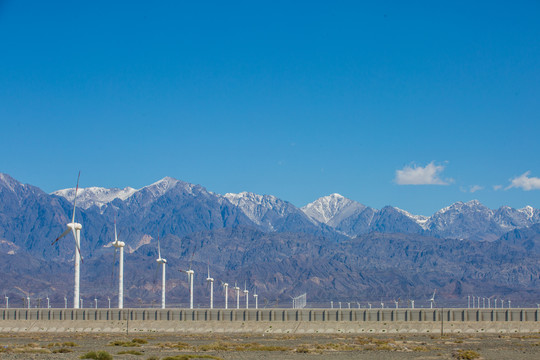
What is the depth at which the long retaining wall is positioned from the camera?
99.6m

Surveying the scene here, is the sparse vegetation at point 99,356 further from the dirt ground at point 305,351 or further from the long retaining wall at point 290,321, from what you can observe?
the long retaining wall at point 290,321

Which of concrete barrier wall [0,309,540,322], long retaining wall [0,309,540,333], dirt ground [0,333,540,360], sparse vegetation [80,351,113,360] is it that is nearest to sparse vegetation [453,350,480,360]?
dirt ground [0,333,540,360]

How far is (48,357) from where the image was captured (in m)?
53.1

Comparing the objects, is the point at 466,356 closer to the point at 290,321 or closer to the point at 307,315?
the point at 290,321

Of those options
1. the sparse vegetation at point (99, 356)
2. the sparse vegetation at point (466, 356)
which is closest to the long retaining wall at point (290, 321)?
the sparse vegetation at point (466, 356)

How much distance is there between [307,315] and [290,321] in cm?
258

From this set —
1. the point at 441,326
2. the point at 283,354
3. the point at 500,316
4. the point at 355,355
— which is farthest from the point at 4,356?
the point at 500,316

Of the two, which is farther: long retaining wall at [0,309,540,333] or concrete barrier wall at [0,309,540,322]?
concrete barrier wall at [0,309,540,322]

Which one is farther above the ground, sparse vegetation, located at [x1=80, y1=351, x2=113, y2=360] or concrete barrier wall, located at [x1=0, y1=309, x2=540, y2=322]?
sparse vegetation, located at [x1=80, y1=351, x2=113, y2=360]

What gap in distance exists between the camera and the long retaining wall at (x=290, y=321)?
327ft

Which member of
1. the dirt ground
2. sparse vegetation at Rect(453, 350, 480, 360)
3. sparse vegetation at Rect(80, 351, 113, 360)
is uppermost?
sparse vegetation at Rect(80, 351, 113, 360)

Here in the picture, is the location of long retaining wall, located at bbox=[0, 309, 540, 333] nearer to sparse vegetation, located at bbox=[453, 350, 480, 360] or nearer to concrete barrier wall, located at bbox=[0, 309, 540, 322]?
concrete barrier wall, located at bbox=[0, 309, 540, 322]

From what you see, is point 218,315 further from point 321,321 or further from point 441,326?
point 441,326

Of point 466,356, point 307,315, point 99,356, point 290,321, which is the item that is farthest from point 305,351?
point 307,315
